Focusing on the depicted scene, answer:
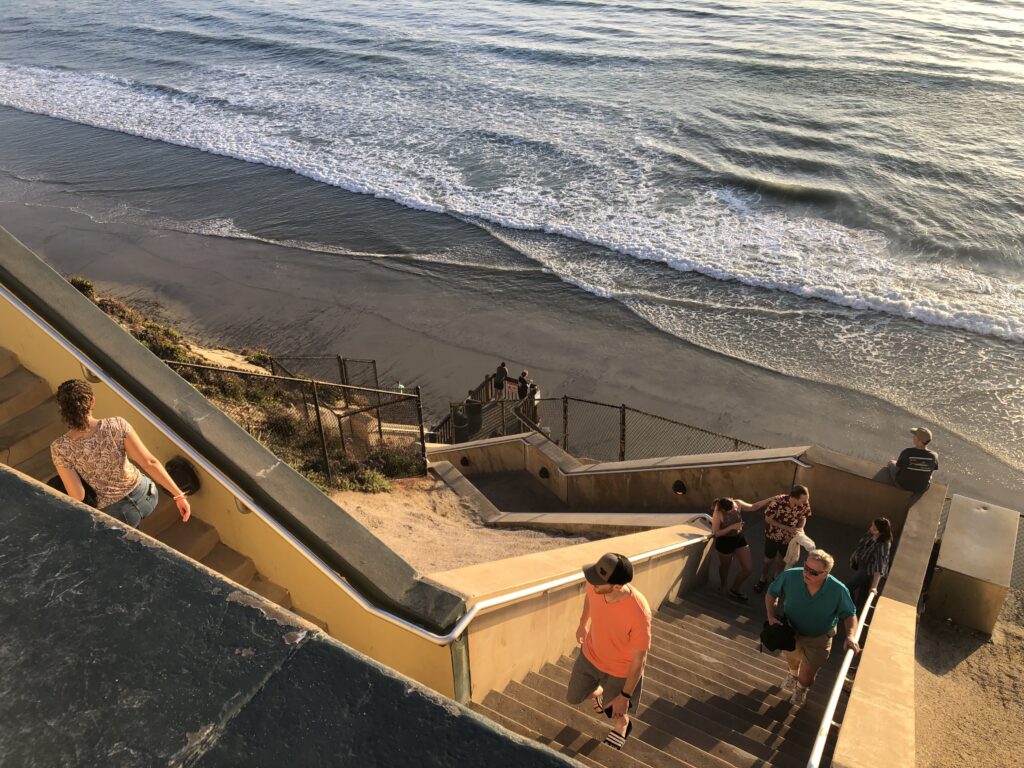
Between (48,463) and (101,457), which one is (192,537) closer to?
(101,457)

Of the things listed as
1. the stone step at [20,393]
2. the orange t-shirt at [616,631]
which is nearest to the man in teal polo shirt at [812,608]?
the orange t-shirt at [616,631]

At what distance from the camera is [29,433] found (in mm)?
5461

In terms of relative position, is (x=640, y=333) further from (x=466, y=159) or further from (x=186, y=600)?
(x=186, y=600)

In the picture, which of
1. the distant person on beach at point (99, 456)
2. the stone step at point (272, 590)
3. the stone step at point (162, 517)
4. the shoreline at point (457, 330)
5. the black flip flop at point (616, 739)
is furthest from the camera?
the shoreline at point (457, 330)

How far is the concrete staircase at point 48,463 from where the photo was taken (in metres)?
4.75

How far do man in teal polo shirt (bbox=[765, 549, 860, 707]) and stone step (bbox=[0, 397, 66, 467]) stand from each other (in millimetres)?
5528

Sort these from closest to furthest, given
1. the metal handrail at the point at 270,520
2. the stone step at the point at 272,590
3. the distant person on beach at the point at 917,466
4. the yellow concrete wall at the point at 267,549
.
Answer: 1. the metal handrail at the point at 270,520
2. the yellow concrete wall at the point at 267,549
3. the stone step at the point at 272,590
4. the distant person on beach at the point at 917,466

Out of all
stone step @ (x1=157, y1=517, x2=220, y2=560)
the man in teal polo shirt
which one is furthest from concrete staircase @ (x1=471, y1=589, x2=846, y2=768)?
stone step @ (x1=157, y1=517, x2=220, y2=560)

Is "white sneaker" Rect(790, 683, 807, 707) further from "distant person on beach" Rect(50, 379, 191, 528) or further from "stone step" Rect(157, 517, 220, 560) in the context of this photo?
"distant person on beach" Rect(50, 379, 191, 528)

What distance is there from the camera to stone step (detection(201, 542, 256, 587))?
4734 millimetres

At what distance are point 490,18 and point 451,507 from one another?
4424 cm

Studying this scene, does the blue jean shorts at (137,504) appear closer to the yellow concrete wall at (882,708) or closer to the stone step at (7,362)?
the stone step at (7,362)

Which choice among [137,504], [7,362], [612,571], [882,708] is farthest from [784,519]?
[7,362]

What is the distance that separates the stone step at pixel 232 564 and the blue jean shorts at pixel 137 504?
50 cm
